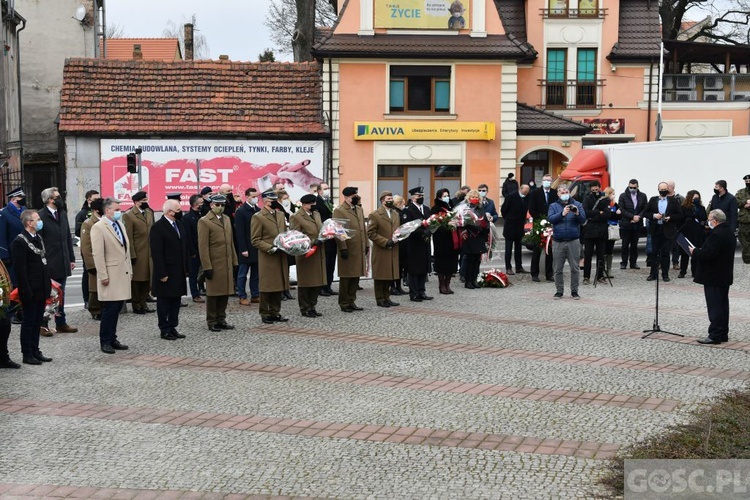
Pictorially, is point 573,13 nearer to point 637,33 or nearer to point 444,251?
point 637,33

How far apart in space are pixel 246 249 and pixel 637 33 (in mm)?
28343

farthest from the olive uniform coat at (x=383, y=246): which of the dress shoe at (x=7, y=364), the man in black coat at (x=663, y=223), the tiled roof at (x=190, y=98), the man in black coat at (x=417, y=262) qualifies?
the tiled roof at (x=190, y=98)

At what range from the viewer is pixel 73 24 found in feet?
144

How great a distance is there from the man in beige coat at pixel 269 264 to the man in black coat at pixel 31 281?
3.48m

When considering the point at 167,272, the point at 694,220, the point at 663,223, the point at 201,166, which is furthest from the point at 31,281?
the point at 201,166

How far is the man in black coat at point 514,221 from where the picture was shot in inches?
788

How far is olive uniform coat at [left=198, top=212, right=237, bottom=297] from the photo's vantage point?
13.5 m

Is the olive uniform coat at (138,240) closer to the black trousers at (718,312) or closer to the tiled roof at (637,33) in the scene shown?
the black trousers at (718,312)

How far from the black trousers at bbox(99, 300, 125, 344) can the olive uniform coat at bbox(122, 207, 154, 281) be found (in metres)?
3.05

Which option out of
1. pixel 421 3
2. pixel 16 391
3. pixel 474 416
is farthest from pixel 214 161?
pixel 474 416

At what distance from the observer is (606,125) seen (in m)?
39.6

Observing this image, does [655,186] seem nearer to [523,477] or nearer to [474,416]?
[474,416]

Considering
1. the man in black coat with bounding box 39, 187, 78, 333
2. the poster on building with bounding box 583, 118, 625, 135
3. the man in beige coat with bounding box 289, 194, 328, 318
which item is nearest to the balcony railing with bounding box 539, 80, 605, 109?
the poster on building with bounding box 583, 118, 625, 135

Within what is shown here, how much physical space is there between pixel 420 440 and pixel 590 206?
1168 cm
